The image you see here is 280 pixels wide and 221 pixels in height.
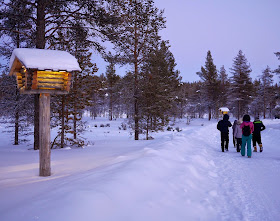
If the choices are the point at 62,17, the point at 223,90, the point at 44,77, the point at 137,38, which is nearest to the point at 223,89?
the point at 223,90

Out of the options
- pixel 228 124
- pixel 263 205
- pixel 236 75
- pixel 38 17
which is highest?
pixel 236 75

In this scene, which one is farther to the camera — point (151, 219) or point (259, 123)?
point (259, 123)

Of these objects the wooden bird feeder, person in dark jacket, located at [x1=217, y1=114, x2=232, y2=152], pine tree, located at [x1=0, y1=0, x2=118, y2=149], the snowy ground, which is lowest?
the snowy ground

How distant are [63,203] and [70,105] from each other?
29.5 feet

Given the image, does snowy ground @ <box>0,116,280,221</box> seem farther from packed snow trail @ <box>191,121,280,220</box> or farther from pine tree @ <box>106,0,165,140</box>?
pine tree @ <box>106,0,165,140</box>

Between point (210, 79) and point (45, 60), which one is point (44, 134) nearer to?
point (45, 60)

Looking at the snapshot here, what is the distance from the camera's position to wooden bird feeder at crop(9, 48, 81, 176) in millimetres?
4867

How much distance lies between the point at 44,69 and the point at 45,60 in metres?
0.30

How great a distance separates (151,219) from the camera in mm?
2928

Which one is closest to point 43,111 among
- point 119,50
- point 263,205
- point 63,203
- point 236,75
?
point 63,203

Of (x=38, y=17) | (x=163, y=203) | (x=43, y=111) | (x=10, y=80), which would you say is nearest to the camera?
(x=163, y=203)

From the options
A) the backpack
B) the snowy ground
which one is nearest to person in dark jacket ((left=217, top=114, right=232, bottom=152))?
the backpack

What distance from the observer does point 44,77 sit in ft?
17.1

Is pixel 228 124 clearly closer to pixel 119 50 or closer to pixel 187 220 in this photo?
pixel 187 220
